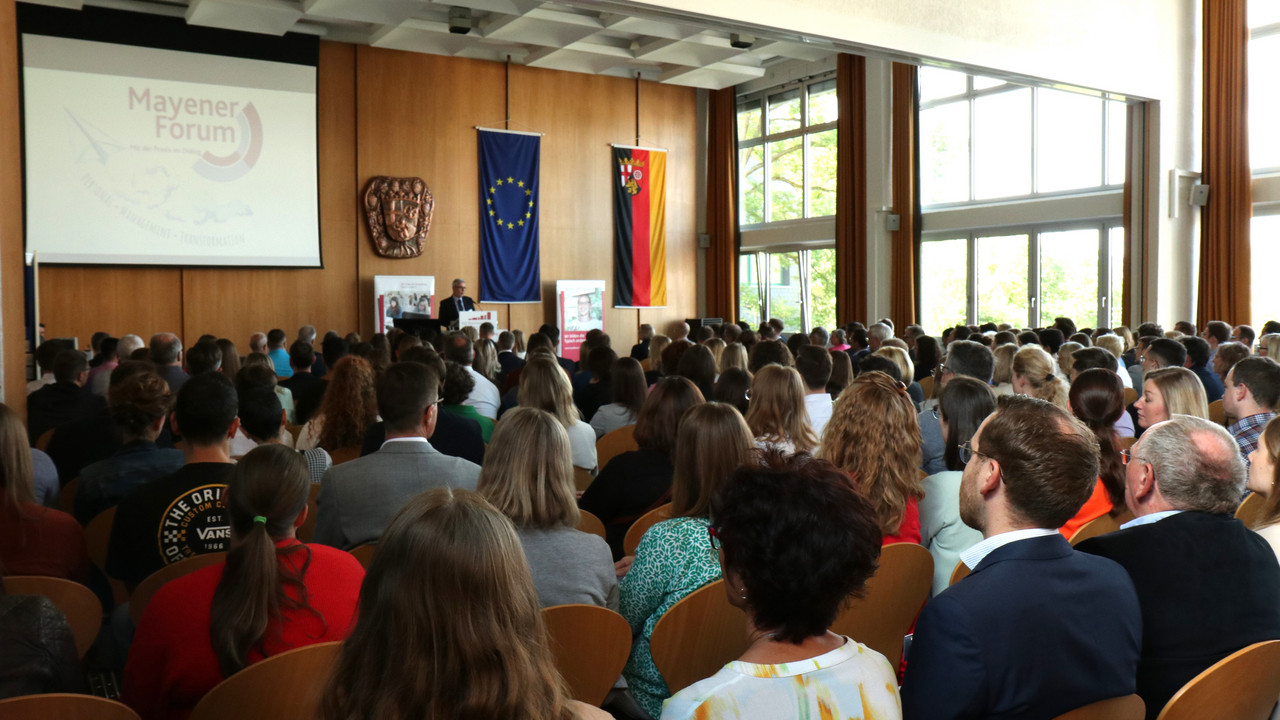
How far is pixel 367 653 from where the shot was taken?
1255 mm

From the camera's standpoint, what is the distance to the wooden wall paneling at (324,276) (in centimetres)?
1250

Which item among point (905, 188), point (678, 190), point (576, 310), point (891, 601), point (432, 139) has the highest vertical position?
point (432, 139)

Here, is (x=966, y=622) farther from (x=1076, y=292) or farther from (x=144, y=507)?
(x=1076, y=292)

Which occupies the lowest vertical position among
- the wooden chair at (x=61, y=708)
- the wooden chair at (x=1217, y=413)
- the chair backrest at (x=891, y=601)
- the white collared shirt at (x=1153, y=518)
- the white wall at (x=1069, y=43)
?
the chair backrest at (x=891, y=601)

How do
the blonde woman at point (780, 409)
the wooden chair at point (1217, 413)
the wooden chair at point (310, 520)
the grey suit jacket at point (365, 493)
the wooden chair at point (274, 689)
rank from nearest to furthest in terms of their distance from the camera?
the wooden chair at point (274, 689) < the grey suit jacket at point (365, 493) < the wooden chair at point (310, 520) < the blonde woman at point (780, 409) < the wooden chair at point (1217, 413)

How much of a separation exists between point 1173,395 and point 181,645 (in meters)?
3.90

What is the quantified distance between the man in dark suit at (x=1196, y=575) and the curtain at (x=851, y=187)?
39.7 feet

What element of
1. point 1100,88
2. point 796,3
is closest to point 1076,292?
point 1100,88

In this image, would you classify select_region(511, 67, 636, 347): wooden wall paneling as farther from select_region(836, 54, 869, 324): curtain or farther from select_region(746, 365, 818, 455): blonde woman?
select_region(746, 365, 818, 455): blonde woman

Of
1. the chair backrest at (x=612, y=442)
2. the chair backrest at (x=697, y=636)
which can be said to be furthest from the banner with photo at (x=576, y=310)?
the chair backrest at (x=697, y=636)

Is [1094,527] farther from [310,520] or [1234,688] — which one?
[310,520]

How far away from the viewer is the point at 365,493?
3.03m

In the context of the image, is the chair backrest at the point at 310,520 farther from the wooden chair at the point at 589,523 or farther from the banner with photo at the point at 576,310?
the banner with photo at the point at 576,310

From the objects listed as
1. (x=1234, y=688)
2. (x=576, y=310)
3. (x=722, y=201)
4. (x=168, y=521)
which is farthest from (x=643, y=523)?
(x=722, y=201)
